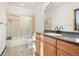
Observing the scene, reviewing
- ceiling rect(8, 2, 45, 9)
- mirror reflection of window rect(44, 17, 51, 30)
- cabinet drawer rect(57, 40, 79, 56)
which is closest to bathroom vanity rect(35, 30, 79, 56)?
cabinet drawer rect(57, 40, 79, 56)

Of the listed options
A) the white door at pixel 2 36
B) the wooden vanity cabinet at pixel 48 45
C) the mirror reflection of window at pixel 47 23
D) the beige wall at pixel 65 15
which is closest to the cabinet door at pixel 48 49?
the wooden vanity cabinet at pixel 48 45

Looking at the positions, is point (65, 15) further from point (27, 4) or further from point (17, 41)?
point (17, 41)

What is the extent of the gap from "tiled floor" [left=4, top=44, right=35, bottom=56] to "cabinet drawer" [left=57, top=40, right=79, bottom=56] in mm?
423

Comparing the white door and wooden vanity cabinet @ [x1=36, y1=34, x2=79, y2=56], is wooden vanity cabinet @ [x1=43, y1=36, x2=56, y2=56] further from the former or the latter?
the white door

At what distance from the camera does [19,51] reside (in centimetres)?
178

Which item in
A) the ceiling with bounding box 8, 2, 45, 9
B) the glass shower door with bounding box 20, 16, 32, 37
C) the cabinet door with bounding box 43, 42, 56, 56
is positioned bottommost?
the cabinet door with bounding box 43, 42, 56, 56

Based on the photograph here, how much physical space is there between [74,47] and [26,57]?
0.65 meters

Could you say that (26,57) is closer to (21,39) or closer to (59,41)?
(21,39)

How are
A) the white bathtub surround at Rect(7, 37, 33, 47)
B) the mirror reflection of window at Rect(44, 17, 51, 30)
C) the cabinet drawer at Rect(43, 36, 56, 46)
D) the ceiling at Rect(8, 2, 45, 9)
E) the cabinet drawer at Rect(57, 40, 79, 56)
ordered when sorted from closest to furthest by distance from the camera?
the cabinet drawer at Rect(57, 40, 79, 56) < the ceiling at Rect(8, 2, 45, 9) < the white bathtub surround at Rect(7, 37, 33, 47) < the cabinet drawer at Rect(43, 36, 56, 46) < the mirror reflection of window at Rect(44, 17, 51, 30)

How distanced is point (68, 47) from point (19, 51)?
75cm

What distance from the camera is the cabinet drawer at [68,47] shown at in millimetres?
1320

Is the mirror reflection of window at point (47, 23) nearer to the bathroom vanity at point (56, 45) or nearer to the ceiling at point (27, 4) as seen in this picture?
the bathroom vanity at point (56, 45)

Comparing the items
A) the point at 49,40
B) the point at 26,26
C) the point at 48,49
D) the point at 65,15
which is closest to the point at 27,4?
the point at 26,26

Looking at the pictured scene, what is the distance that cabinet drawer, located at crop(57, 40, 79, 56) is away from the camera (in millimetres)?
1320
